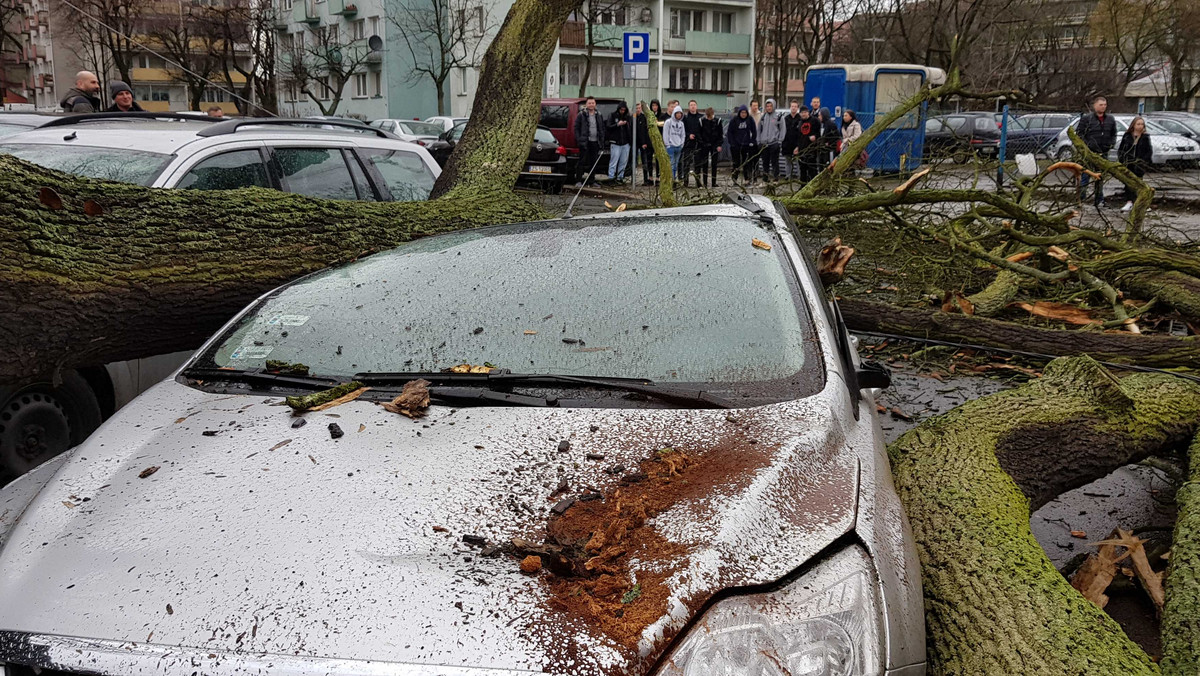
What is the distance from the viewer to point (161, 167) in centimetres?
521

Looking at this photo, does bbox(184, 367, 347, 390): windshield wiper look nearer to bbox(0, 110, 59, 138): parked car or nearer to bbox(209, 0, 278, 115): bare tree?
bbox(0, 110, 59, 138): parked car

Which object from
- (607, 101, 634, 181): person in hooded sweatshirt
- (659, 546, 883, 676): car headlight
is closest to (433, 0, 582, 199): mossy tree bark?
(659, 546, 883, 676): car headlight

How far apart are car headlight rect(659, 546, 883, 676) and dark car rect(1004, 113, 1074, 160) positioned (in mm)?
23480

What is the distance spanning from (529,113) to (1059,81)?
157 ft

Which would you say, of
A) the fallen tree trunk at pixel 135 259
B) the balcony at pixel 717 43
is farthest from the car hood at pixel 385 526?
the balcony at pixel 717 43

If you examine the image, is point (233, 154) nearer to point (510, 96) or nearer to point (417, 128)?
point (510, 96)

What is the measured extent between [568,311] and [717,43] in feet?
188

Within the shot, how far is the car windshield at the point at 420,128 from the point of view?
24.1 metres

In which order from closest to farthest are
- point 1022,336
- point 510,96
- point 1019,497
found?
point 1019,497
point 1022,336
point 510,96

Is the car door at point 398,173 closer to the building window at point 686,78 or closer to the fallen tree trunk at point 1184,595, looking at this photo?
the fallen tree trunk at point 1184,595

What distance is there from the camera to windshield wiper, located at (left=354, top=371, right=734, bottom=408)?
8.39 feet

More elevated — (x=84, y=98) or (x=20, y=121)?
(x=84, y=98)

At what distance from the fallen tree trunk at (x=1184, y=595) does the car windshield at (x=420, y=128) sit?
22199mm

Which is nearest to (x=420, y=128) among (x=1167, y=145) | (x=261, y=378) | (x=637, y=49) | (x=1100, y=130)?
(x=637, y=49)
